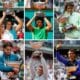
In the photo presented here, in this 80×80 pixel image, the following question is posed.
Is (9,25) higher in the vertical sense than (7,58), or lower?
higher

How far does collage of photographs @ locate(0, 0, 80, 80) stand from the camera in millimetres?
1371

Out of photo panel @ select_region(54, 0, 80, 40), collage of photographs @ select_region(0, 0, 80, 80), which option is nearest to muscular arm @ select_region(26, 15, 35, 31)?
collage of photographs @ select_region(0, 0, 80, 80)

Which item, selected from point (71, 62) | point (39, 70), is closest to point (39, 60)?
point (39, 70)

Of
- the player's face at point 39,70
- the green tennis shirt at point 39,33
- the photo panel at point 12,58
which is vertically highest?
the green tennis shirt at point 39,33

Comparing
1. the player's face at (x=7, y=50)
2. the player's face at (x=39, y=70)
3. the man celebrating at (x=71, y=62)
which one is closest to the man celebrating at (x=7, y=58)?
the player's face at (x=7, y=50)

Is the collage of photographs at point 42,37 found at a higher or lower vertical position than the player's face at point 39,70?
higher

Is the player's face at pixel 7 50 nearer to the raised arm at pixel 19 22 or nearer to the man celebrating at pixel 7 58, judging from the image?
the man celebrating at pixel 7 58

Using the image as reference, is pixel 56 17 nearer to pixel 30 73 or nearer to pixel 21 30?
pixel 21 30

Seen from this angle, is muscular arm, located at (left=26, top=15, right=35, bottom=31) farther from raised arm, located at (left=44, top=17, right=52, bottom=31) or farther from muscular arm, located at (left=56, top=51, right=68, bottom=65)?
muscular arm, located at (left=56, top=51, right=68, bottom=65)

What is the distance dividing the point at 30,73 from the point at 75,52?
249mm

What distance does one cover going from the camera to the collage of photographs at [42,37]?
137 centimetres

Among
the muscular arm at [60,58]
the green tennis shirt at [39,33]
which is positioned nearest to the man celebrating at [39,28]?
the green tennis shirt at [39,33]

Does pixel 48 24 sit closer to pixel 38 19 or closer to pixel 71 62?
pixel 38 19

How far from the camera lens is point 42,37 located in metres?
1.38
